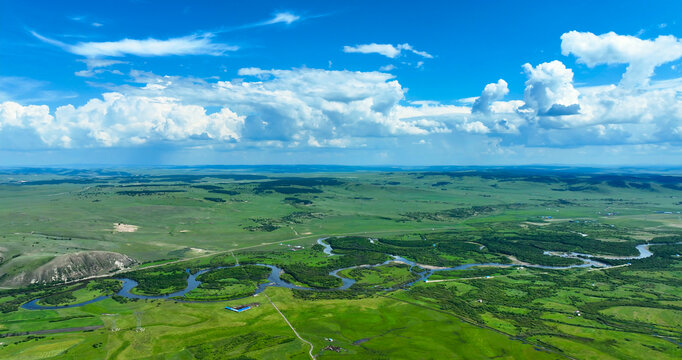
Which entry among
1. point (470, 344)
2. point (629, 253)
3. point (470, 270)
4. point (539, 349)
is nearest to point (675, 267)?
point (629, 253)

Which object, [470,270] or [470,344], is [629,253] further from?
[470,344]

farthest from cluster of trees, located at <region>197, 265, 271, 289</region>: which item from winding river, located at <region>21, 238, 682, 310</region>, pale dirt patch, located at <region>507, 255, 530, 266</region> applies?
pale dirt patch, located at <region>507, 255, 530, 266</region>

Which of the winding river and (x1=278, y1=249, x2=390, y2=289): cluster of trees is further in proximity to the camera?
(x1=278, y1=249, x2=390, y2=289): cluster of trees

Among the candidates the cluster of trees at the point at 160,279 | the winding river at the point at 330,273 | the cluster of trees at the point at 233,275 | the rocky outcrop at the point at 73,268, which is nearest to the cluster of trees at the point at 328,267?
the winding river at the point at 330,273

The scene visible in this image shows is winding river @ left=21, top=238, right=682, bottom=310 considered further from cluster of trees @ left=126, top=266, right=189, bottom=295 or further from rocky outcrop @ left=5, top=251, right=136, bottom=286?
→ rocky outcrop @ left=5, top=251, right=136, bottom=286

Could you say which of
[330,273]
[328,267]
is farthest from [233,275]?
[328,267]

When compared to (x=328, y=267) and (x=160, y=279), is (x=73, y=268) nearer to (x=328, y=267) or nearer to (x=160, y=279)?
(x=160, y=279)

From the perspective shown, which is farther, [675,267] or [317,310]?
[675,267]

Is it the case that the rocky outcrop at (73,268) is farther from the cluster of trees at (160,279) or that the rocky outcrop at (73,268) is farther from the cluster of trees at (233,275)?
the cluster of trees at (233,275)
